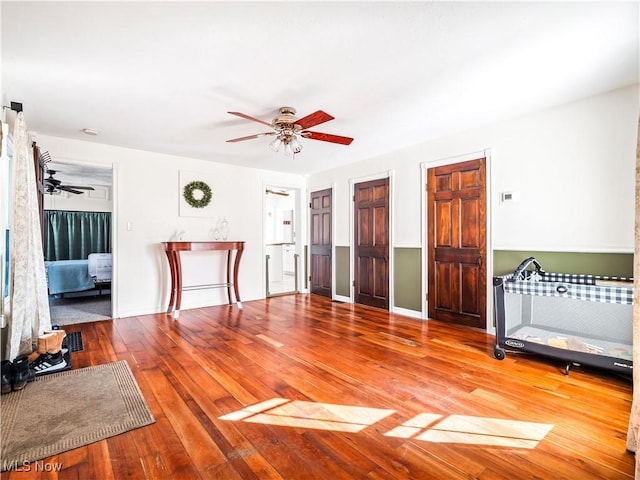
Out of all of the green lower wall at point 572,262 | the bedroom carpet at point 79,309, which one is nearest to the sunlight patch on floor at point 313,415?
the green lower wall at point 572,262

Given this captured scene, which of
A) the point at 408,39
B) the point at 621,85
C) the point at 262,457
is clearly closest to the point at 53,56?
the point at 408,39

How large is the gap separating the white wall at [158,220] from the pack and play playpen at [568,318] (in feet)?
13.1

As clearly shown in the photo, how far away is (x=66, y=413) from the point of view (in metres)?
1.97

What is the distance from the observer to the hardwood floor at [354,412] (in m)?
1.52

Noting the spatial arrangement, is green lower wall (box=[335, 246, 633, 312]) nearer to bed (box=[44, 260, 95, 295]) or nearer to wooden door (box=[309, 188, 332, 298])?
wooden door (box=[309, 188, 332, 298])

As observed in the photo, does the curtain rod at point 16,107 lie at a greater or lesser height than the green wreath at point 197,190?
greater

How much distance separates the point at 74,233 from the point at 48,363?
677 cm

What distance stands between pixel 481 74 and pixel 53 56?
3094 mm

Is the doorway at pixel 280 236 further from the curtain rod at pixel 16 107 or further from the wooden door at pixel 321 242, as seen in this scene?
the curtain rod at pixel 16 107

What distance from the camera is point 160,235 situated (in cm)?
471

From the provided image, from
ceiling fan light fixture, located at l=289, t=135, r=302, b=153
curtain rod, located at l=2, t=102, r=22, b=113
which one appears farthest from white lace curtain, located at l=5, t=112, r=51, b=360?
ceiling fan light fixture, located at l=289, t=135, r=302, b=153

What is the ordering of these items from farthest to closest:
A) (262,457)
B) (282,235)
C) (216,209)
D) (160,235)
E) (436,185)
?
(282,235)
(216,209)
(160,235)
(436,185)
(262,457)

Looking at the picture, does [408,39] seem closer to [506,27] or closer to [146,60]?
[506,27]

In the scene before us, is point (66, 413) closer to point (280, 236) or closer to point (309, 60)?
point (309, 60)
